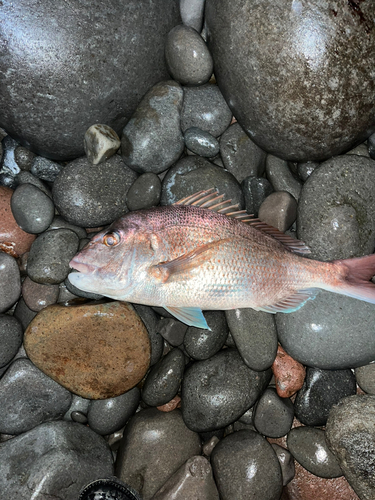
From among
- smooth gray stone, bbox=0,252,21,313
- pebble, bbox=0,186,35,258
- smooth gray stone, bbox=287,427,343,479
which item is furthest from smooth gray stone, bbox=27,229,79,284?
smooth gray stone, bbox=287,427,343,479

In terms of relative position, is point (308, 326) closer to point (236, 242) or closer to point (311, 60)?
point (236, 242)

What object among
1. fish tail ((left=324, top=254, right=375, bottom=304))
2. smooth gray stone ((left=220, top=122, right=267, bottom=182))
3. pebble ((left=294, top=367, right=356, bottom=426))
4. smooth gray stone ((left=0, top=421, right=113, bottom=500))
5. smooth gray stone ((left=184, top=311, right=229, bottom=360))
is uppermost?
smooth gray stone ((left=220, top=122, right=267, bottom=182))

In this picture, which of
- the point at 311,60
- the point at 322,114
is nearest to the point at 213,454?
the point at 322,114

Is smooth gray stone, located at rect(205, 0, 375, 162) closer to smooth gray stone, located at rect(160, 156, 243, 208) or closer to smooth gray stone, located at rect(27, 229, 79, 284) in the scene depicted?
smooth gray stone, located at rect(160, 156, 243, 208)

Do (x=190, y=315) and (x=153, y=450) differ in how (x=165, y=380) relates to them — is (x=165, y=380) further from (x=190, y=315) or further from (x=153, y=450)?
(x=190, y=315)

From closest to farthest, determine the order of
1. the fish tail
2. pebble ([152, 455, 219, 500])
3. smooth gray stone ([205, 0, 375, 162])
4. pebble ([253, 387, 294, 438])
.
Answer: the fish tail
smooth gray stone ([205, 0, 375, 162])
pebble ([152, 455, 219, 500])
pebble ([253, 387, 294, 438])

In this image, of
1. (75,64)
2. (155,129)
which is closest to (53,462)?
(155,129)
